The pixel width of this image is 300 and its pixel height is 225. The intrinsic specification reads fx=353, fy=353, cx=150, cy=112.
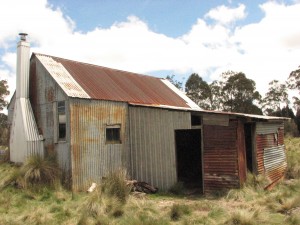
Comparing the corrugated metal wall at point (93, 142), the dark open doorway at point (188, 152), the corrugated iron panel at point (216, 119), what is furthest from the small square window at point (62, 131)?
the dark open doorway at point (188, 152)

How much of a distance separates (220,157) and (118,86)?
6.86 metres

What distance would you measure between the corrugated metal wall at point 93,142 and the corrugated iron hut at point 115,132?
39mm

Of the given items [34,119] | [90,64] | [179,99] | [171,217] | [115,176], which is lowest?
[171,217]

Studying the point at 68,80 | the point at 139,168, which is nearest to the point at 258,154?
the point at 139,168

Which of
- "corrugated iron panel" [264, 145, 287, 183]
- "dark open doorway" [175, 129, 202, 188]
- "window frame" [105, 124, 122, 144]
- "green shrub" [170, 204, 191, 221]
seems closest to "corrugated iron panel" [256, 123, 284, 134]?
"corrugated iron panel" [264, 145, 287, 183]

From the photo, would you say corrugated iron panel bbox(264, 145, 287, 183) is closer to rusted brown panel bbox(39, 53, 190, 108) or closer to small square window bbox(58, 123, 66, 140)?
rusted brown panel bbox(39, 53, 190, 108)

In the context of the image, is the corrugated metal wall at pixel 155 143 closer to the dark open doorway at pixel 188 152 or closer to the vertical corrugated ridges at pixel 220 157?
the vertical corrugated ridges at pixel 220 157

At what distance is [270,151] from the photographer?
640 inches

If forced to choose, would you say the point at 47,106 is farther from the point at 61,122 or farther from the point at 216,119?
the point at 216,119

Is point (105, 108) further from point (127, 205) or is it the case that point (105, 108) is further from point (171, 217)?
point (171, 217)

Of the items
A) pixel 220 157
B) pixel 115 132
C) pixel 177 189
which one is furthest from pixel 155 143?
pixel 220 157

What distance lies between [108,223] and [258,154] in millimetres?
8273

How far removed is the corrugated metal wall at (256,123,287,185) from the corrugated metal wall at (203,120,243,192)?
195cm

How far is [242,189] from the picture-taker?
1300cm
